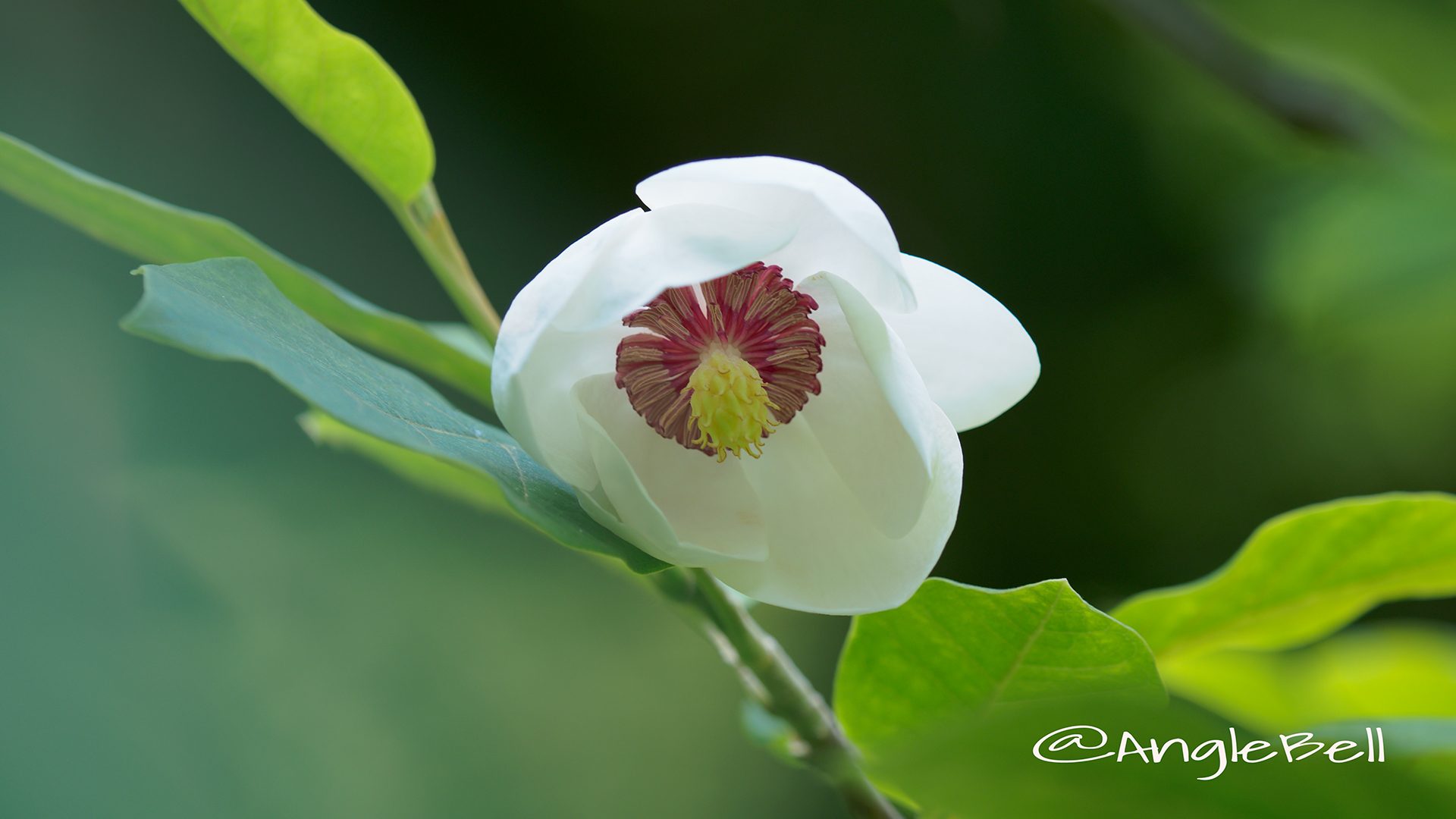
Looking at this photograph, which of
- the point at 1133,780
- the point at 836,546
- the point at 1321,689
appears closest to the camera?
the point at 1133,780

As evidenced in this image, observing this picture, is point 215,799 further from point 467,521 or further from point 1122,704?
point 1122,704

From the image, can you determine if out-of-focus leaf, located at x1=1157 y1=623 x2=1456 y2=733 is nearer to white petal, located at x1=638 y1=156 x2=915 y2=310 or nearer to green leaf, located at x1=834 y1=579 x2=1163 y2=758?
green leaf, located at x1=834 y1=579 x2=1163 y2=758

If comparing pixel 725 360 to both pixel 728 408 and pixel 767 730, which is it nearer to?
pixel 728 408

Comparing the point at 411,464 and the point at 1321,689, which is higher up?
the point at 411,464

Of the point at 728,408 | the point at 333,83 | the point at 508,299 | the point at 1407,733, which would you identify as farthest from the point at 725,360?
the point at 508,299

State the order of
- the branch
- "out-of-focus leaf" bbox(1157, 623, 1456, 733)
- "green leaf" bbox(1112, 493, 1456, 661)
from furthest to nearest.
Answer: the branch
"out-of-focus leaf" bbox(1157, 623, 1456, 733)
"green leaf" bbox(1112, 493, 1456, 661)

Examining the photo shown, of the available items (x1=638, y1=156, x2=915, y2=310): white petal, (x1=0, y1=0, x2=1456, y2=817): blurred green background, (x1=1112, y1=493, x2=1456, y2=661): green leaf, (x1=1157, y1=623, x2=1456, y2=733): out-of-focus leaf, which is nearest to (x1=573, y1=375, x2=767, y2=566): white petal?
(x1=638, y1=156, x2=915, y2=310): white petal
